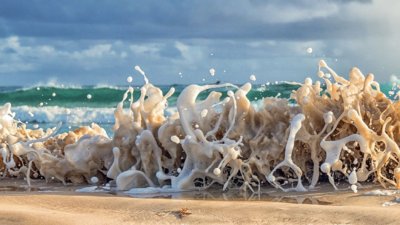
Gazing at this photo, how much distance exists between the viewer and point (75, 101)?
74.9 ft

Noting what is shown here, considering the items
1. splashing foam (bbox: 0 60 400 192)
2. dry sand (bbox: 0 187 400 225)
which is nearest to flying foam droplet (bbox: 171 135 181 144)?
splashing foam (bbox: 0 60 400 192)

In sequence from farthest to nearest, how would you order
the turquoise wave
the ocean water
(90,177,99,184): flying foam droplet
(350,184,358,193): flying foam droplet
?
the turquoise wave, the ocean water, (90,177,99,184): flying foam droplet, (350,184,358,193): flying foam droplet

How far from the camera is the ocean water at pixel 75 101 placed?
18984 millimetres

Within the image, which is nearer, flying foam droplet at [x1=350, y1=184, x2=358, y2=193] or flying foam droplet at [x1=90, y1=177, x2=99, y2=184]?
flying foam droplet at [x1=350, y1=184, x2=358, y2=193]

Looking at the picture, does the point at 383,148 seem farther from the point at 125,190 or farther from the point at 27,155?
the point at 27,155

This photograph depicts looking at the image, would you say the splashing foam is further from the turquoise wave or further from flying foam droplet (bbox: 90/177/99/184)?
the turquoise wave

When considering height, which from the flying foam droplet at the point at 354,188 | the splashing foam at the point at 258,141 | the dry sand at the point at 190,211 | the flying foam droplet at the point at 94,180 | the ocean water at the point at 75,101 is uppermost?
the ocean water at the point at 75,101

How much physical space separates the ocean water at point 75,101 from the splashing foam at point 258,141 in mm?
12292

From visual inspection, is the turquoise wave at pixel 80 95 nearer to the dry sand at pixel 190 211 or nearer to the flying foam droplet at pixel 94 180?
the flying foam droplet at pixel 94 180

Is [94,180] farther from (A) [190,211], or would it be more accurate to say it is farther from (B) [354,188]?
(B) [354,188]

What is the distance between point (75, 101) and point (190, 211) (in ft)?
63.2

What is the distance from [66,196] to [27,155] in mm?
1339

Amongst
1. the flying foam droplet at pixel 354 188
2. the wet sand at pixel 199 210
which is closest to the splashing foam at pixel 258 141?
the flying foam droplet at pixel 354 188

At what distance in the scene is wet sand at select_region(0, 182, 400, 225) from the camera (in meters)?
3.69
